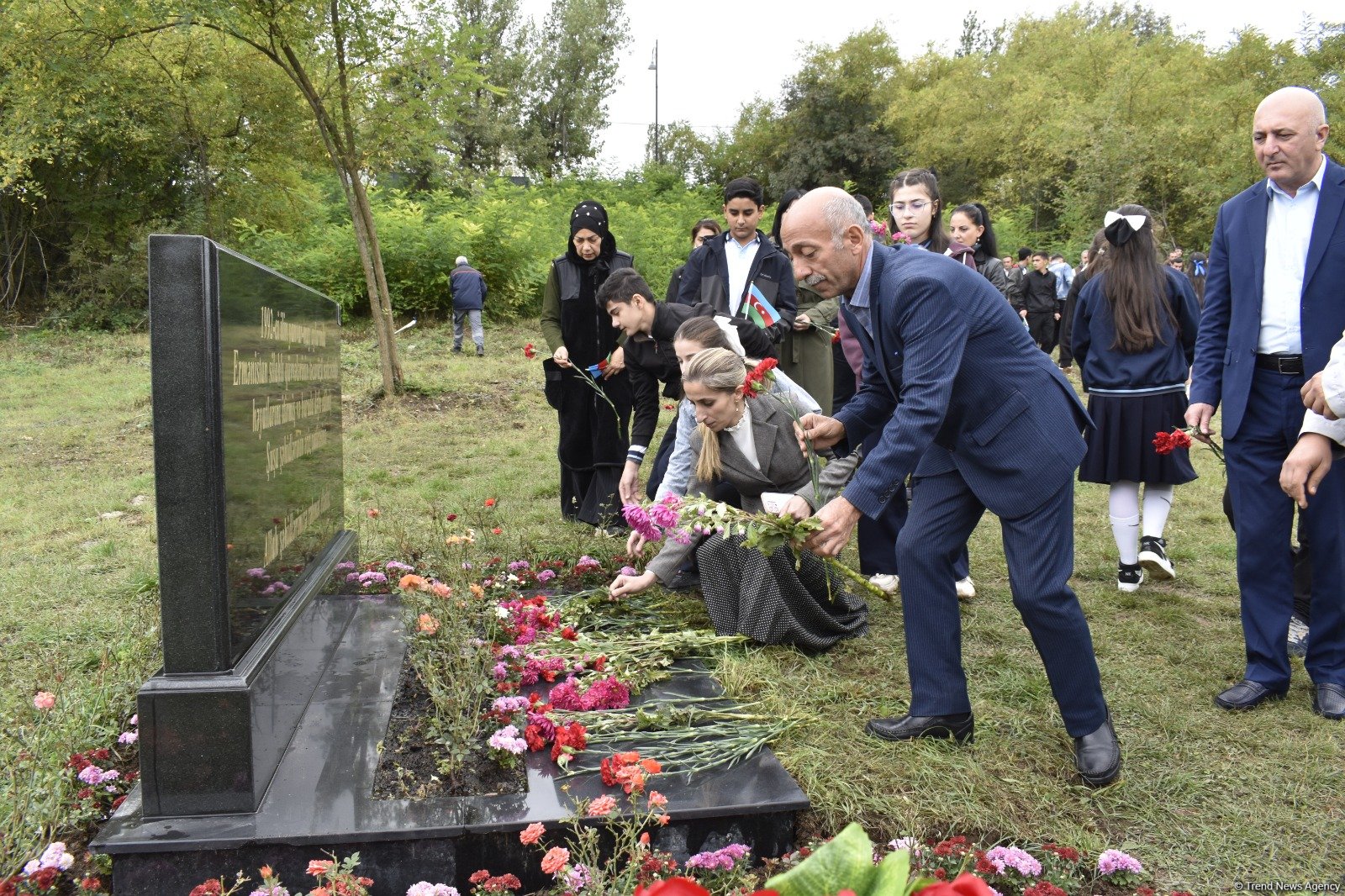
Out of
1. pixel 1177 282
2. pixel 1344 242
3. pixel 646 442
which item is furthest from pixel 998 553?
pixel 1344 242

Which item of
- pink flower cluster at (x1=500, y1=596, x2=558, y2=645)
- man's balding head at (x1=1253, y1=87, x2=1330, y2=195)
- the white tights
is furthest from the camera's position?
the white tights

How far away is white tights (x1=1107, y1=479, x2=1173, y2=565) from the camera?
514cm

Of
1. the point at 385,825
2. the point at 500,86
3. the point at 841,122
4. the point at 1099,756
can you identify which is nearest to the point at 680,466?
the point at 1099,756

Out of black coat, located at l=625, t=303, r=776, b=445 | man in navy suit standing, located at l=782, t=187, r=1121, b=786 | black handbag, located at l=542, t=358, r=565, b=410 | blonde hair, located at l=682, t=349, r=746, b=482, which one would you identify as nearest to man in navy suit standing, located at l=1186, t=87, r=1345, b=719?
man in navy suit standing, located at l=782, t=187, r=1121, b=786

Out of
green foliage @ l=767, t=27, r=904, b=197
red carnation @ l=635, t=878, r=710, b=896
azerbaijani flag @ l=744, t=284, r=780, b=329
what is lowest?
red carnation @ l=635, t=878, r=710, b=896

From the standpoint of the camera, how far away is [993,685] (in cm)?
381

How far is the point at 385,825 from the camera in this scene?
252 centimetres

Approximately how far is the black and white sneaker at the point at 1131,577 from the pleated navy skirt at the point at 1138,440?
451mm

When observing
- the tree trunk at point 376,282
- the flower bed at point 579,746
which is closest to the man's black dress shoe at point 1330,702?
the flower bed at point 579,746

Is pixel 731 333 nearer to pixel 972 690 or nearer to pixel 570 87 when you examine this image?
pixel 972 690

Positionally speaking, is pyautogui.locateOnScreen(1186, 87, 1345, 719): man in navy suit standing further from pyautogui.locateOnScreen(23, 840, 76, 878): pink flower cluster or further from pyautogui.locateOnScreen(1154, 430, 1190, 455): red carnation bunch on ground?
pyautogui.locateOnScreen(23, 840, 76, 878): pink flower cluster

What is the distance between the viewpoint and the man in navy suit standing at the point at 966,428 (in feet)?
9.30

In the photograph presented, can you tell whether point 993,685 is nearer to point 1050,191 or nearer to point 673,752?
point 673,752

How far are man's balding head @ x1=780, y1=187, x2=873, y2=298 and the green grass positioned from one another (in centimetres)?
145
